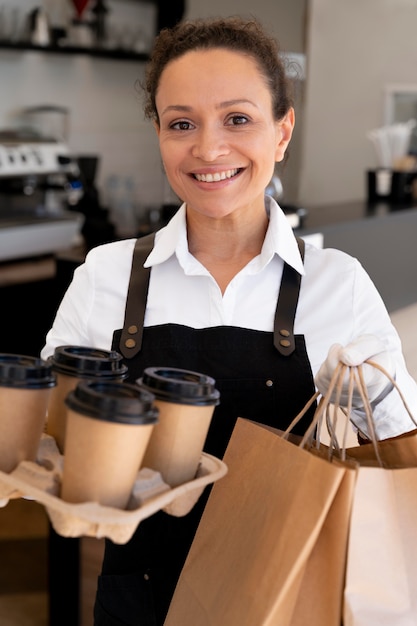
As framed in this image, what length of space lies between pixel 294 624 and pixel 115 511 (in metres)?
0.32

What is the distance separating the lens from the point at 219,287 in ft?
4.64

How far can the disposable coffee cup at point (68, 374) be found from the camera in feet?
3.54

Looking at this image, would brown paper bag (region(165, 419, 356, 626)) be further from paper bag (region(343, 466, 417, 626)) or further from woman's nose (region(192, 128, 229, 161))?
woman's nose (region(192, 128, 229, 161))

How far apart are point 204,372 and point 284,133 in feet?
1.43

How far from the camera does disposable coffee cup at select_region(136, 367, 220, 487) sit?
1004mm

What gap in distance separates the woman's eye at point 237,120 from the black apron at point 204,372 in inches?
9.9

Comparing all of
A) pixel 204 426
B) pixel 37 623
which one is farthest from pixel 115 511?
pixel 37 623

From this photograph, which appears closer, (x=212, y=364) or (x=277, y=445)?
(x=277, y=445)

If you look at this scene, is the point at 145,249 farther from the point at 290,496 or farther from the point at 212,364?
the point at 290,496

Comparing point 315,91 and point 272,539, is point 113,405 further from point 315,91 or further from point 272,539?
point 315,91

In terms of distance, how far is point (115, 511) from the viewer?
90 centimetres

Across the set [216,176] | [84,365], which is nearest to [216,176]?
[216,176]

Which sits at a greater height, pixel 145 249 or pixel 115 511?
pixel 145 249

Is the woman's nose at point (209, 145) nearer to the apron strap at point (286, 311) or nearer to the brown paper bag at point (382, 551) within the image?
the apron strap at point (286, 311)
